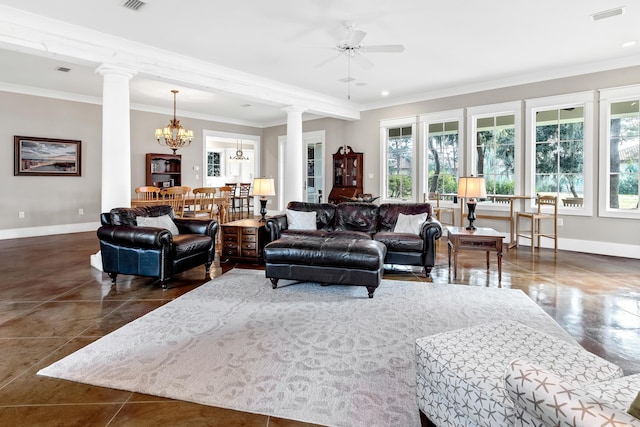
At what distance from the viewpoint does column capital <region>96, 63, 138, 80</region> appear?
4.59 m

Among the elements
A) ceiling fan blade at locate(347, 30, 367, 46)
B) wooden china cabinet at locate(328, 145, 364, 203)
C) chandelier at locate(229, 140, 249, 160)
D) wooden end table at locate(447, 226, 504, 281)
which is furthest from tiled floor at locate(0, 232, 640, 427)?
chandelier at locate(229, 140, 249, 160)

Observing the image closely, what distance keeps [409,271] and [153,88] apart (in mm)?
5790

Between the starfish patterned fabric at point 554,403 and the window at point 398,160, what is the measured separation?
7133mm

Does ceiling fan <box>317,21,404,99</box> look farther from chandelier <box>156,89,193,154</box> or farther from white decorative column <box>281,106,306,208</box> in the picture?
chandelier <box>156,89,193,154</box>

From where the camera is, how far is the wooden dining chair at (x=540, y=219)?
232 inches

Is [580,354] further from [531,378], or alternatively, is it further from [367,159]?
[367,159]

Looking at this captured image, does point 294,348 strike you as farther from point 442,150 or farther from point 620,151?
point 442,150

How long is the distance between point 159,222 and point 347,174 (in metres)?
5.13

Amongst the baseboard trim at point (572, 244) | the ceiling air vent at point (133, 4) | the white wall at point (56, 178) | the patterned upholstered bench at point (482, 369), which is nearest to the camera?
the patterned upholstered bench at point (482, 369)

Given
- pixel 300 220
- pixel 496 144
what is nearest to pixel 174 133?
pixel 300 220

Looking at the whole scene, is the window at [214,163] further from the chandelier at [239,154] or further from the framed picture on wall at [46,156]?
the framed picture on wall at [46,156]

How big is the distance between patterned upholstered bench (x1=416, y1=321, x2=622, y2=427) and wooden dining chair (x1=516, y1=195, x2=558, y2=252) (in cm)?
483

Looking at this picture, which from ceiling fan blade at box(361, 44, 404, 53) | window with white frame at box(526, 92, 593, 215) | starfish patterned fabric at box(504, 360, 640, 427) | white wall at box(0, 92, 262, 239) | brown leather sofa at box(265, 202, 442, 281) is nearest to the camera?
starfish patterned fabric at box(504, 360, 640, 427)

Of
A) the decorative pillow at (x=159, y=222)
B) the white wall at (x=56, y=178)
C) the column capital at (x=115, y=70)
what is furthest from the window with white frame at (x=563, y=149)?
the white wall at (x=56, y=178)
